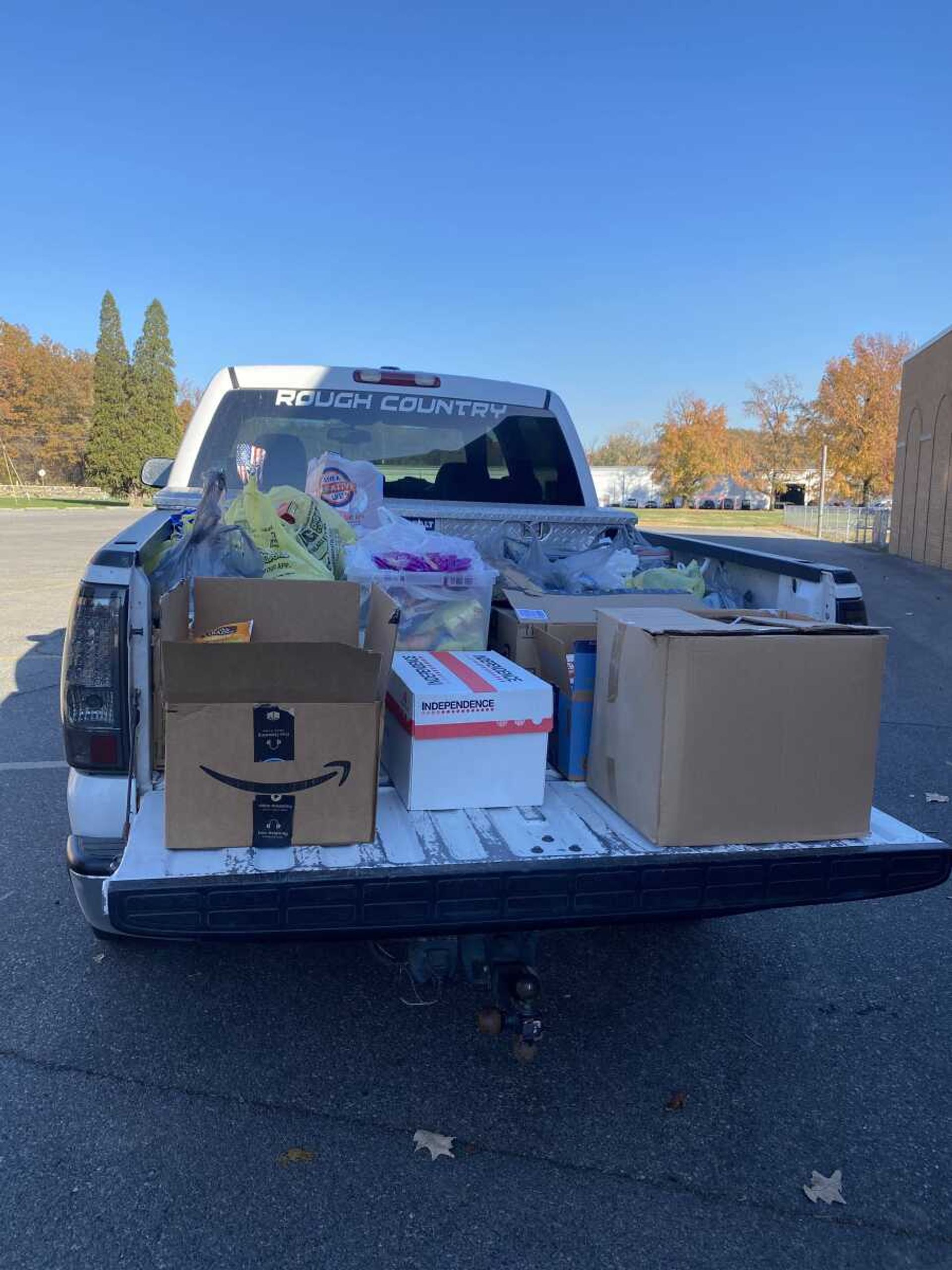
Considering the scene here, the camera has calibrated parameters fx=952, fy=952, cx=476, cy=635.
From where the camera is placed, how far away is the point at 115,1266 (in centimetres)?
208

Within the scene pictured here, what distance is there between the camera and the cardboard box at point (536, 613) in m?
3.02

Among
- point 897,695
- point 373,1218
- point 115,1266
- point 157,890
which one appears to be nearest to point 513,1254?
point 373,1218

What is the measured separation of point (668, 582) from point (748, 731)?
140 cm

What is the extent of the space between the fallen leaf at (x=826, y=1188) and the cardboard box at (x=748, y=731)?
85 cm

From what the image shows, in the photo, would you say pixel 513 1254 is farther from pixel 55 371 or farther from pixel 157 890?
pixel 55 371

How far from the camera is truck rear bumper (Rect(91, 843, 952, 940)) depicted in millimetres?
2068

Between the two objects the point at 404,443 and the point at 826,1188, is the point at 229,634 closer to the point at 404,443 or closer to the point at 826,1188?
the point at 826,1188

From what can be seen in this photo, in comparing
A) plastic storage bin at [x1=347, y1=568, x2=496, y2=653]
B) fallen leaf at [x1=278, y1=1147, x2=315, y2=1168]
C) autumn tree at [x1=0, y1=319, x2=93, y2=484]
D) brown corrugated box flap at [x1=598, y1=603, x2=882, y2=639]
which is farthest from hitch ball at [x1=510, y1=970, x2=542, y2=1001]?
autumn tree at [x1=0, y1=319, x2=93, y2=484]

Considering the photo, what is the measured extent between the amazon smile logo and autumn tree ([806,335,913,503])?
4308 centimetres

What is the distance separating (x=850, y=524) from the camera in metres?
35.4

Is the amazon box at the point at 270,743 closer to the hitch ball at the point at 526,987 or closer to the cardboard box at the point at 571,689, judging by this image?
the hitch ball at the point at 526,987

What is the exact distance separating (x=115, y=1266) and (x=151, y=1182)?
0.80 feet

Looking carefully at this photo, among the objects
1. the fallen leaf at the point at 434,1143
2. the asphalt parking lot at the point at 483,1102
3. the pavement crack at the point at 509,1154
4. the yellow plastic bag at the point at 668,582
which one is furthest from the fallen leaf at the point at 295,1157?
the yellow plastic bag at the point at 668,582

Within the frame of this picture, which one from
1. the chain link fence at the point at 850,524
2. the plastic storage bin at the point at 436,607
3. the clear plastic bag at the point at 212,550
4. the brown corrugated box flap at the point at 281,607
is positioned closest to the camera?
the brown corrugated box flap at the point at 281,607
